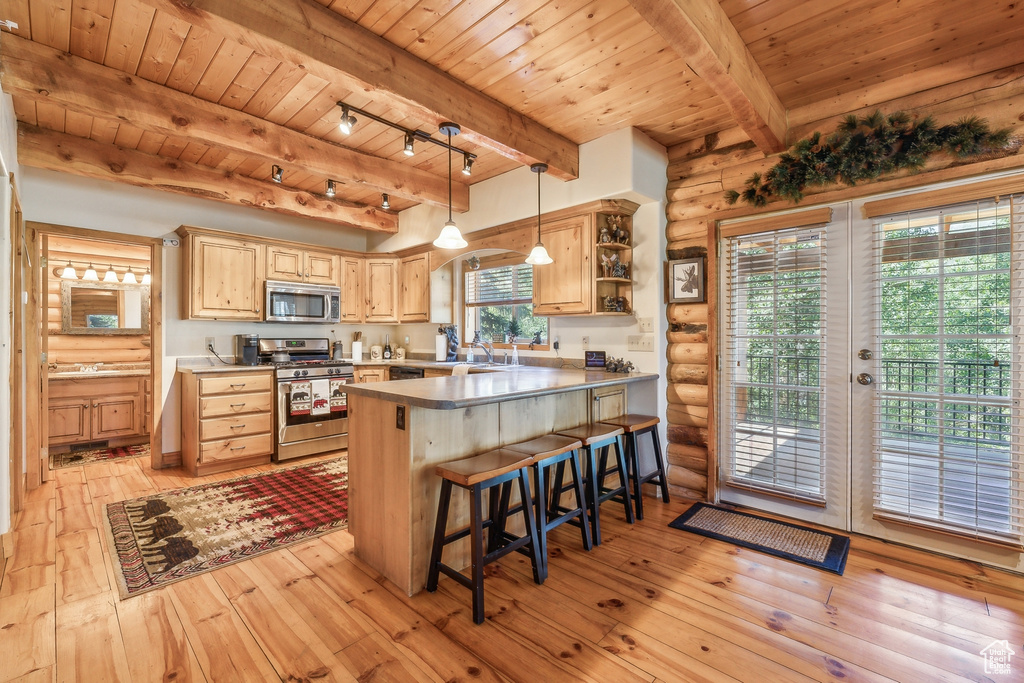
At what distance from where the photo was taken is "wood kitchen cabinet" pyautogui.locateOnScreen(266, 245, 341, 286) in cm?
488

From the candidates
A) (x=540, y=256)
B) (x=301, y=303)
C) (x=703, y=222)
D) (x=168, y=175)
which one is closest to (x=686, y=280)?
(x=703, y=222)

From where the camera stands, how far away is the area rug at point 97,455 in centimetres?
457

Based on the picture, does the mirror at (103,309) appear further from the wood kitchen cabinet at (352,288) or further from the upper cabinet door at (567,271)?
the upper cabinet door at (567,271)

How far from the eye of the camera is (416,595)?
2.24 metres

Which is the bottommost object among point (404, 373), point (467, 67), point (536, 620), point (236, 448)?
point (536, 620)

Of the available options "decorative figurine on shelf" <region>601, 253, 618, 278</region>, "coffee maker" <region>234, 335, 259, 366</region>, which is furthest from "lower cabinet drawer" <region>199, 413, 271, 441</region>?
"decorative figurine on shelf" <region>601, 253, 618, 278</region>

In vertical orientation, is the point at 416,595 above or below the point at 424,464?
below

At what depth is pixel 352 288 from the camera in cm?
552

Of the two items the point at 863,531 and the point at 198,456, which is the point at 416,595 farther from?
the point at 198,456

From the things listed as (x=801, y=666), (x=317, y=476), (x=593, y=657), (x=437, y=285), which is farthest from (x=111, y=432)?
(x=801, y=666)

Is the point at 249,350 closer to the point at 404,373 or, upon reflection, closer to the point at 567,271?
the point at 404,373

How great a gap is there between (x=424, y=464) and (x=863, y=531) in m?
2.66

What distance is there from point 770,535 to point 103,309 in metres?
7.01

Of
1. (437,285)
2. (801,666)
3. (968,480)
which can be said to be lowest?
(801,666)
